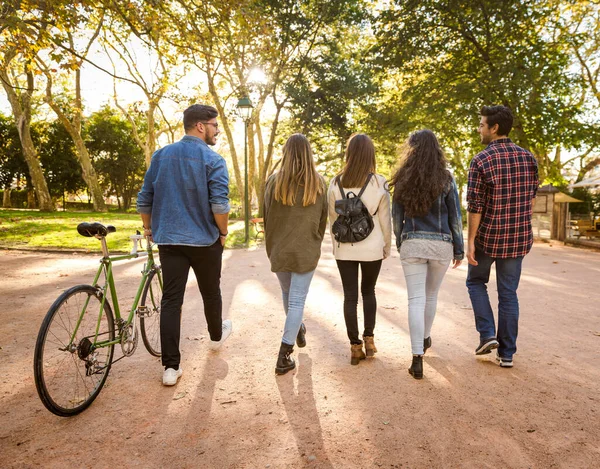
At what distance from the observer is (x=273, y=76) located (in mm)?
19500

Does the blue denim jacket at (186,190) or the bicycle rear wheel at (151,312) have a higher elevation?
the blue denim jacket at (186,190)

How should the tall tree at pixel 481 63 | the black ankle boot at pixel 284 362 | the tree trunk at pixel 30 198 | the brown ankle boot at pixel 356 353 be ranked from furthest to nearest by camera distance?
the tree trunk at pixel 30 198 → the tall tree at pixel 481 63 → the brown ankle boot at pixel 356 353 → the black ankle boot at pixel 284 362

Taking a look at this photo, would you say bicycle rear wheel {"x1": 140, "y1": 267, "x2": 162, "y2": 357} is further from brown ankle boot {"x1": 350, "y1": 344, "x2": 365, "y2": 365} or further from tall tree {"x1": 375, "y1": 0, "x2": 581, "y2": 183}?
tall tree {"x1": 375, "y1": 0, "x2": 581, "y2": 183}

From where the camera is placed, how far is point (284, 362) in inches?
144

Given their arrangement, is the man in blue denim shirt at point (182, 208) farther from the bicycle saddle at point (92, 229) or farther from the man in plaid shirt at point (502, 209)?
the man in plaid shirt at point (502, 209)

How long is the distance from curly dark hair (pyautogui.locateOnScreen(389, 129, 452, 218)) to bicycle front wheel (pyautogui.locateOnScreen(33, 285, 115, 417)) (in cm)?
243

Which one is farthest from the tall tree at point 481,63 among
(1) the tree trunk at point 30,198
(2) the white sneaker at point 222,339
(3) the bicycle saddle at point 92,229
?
(1) the tree trunk at point 30,198

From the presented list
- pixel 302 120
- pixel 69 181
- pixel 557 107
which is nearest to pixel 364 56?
pixel 302 120

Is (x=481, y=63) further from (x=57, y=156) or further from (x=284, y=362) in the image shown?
(x=57, y=156)

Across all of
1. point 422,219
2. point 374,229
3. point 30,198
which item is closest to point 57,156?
point 30,198

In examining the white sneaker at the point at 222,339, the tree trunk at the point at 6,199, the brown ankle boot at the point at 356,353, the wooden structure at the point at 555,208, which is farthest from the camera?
the tree trunk at the point at 6,199

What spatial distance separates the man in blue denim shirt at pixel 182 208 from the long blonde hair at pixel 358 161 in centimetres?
103

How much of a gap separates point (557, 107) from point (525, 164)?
12169 millimetres

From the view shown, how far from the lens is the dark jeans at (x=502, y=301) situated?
3.81 m
